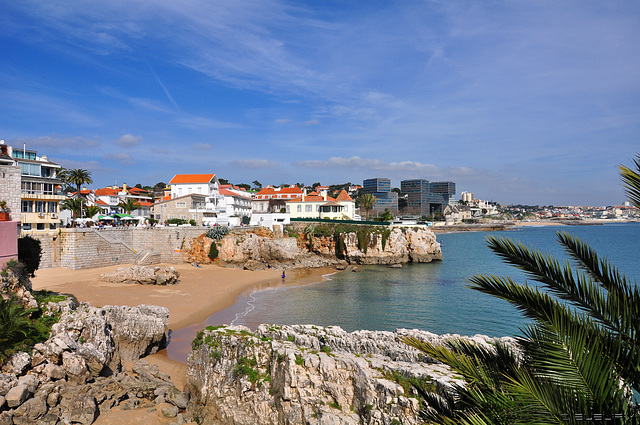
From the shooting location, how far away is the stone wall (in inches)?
1578

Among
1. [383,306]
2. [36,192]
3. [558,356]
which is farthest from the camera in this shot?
[36,192]

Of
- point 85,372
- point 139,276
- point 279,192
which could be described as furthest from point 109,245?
point 279,192

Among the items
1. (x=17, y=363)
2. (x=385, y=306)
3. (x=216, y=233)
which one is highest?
(x=216, y=233)

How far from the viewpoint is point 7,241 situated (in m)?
19.8

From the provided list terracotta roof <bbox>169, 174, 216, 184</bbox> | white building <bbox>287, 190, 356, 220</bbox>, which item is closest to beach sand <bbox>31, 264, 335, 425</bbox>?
terracotta roof <bbox>169, 174, 216, 184</bbox>

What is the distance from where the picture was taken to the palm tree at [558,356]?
4332 millimetres

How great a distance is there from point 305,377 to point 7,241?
58.9ft

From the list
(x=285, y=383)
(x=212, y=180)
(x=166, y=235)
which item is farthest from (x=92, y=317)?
(x=212, y=180)

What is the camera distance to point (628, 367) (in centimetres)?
491

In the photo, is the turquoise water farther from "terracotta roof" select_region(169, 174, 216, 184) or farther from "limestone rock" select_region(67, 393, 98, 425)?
"terracotta roof" select_region(169, 174, 216, 184)

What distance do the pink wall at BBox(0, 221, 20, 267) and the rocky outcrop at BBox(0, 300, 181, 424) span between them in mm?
3975

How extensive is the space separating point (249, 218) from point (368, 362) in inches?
2405

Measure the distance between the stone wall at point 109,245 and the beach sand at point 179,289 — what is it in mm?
1387

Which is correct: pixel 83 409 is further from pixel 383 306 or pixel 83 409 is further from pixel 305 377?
pixel 383 306
